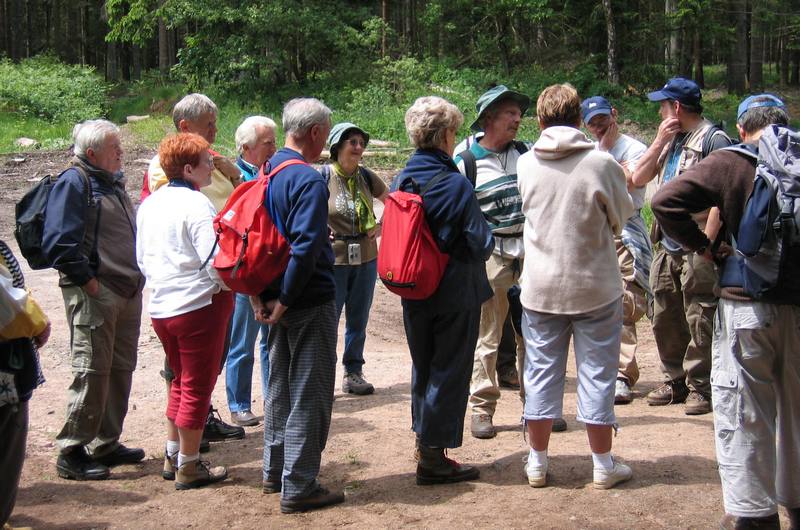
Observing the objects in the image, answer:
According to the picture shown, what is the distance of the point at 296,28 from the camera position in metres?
25.8

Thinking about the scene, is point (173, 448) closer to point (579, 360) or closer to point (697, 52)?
point (579, 360)

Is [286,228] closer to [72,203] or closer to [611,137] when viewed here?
[72,203]

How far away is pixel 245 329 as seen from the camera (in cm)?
598

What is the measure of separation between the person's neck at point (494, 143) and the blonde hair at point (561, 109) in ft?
2.96

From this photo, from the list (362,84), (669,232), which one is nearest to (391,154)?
(362,84)

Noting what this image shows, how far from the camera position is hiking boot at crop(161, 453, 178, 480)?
16.0ft

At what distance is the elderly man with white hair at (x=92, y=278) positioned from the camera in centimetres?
479

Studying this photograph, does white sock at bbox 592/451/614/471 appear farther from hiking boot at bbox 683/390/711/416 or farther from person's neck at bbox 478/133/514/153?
person's neck at bbox 478/133/514/153

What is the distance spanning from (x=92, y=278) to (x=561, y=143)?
268 centimetres

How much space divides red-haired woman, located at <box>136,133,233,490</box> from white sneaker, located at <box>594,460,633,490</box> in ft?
6.91

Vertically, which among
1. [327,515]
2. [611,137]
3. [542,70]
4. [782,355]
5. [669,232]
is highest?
[542,70]

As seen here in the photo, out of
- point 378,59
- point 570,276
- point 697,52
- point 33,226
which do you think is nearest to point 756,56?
point 697,52

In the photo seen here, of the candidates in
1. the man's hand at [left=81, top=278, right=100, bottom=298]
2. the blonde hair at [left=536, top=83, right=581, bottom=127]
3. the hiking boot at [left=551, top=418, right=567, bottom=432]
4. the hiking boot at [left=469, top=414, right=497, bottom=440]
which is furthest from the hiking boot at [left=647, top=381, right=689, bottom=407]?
the man's hand at [left=81, top=278, right=100, bottom=298]

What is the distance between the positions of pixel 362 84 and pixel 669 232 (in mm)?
23049
